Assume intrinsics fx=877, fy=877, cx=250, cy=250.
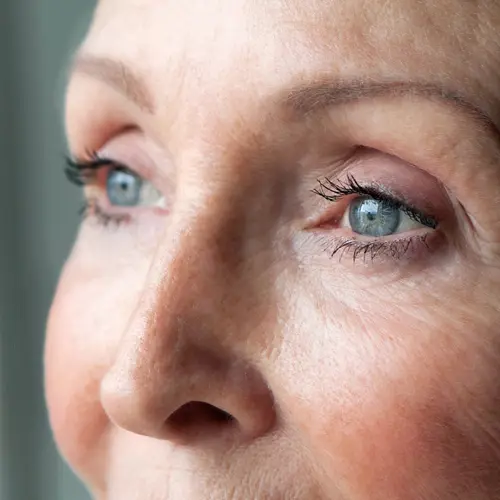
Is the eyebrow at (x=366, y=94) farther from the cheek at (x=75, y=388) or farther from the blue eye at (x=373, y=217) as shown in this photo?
the cheek at (x=75, y=388)

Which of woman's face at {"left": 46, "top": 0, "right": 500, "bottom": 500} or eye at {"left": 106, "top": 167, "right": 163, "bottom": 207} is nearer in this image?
woman's face at {"left": 46, "top": 0, "right": 500, "bottom": 500}

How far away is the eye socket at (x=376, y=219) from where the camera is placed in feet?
2.23

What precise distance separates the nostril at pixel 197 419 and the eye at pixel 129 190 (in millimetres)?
278

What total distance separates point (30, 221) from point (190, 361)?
0.90 m

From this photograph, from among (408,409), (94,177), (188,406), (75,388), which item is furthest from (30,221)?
(408,409)

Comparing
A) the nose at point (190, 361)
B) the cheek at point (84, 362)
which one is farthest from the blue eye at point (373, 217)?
the cheek at point (84, 362)

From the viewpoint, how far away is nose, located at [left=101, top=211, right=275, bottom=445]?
2.10 feet

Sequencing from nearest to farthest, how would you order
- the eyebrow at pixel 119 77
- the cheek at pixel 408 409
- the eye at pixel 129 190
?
the cheek at pixel 408 409
the eyebrow at pixel 119 77
the eye at pixel 129 190

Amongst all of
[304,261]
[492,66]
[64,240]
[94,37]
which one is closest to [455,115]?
[492,66]

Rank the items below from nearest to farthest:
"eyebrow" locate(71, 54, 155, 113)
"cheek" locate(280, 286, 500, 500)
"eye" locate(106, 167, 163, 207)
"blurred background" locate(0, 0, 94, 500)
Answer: "cheek" locate(280, 286, 500, 500) → "eyebrow" locate(71, 54, 155, 113) → "eye" locate(106, 167, 163, 207) → "blurred background" locate(0, 0, 94, 500)

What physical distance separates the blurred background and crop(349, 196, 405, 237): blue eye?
85cm

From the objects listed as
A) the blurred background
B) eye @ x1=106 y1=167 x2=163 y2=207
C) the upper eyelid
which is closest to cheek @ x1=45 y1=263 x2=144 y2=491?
eye @ x1=106 y1=167 x2=163 y2=207

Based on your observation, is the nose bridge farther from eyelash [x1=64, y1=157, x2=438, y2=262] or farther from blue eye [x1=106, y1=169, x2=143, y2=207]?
blue eye [x1=106, y1=169, x2=143, y2=207]

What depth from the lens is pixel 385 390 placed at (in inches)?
23.8
